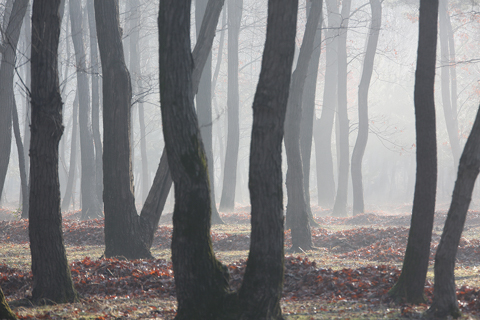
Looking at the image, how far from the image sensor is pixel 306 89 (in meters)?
18.4

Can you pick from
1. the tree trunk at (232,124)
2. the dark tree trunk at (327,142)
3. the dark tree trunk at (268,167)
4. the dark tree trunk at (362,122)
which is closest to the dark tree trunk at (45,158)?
the dark tree trunk at (268,167)

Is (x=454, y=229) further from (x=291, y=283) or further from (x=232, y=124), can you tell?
(x=232, y=124)

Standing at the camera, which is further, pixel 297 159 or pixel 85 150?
pixel 85 150

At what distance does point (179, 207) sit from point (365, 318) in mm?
2665

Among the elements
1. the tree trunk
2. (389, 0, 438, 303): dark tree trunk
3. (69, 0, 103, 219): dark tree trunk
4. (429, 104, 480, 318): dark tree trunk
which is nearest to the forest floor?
(429, 104, 480, 318): dark tree trunk

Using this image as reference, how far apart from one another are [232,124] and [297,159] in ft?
41.5

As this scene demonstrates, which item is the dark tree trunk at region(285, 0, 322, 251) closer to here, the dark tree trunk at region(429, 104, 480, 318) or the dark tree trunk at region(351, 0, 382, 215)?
the dark tree trunk at region(429, 104, 480, 318)

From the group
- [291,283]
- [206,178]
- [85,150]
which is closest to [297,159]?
[291,283]

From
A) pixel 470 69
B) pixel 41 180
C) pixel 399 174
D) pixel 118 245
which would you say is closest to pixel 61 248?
pixel 41 180

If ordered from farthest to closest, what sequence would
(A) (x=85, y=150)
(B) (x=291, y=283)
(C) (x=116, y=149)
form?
1. (A) (x=85, y=150)
2. (C) (x=116, y=149)
3. (B) (x=291, y=283)

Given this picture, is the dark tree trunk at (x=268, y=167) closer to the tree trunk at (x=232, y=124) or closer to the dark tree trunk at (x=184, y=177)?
the dark tree trunk at (x=184, y=177)

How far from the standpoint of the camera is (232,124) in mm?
24172

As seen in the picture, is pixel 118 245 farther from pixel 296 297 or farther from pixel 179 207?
pixel 179 207

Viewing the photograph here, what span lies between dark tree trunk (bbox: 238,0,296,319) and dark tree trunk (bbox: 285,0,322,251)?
710 cm
